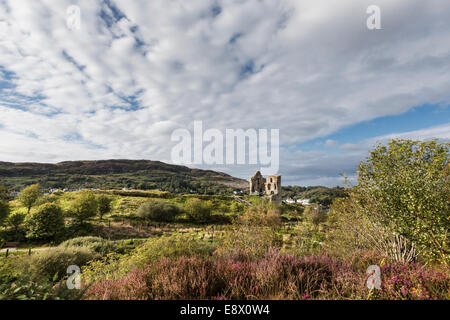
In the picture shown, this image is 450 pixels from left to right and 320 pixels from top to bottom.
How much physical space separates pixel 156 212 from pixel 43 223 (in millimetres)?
21030

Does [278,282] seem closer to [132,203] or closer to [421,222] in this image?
[421,222]

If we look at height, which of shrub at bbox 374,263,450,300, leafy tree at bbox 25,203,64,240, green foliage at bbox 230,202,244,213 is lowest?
green foliage at bbox 230,202,244,213

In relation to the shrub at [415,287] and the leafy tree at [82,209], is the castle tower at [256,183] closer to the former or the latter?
the leafy tree at [82,209]

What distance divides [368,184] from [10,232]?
1796 inches

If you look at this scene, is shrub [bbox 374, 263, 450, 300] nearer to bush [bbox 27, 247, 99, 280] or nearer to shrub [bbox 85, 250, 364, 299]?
shrub [bbox 85, 250, 364, 299]

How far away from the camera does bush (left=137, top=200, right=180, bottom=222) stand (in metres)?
45.5

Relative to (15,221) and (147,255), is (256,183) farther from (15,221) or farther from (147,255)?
(147,255)

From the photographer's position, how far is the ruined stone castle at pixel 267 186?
2741 inches

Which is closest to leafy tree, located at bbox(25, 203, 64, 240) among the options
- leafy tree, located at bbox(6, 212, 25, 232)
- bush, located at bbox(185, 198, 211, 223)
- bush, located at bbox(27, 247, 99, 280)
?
leafy tree, located at bbox(6, 212, 25, 232)

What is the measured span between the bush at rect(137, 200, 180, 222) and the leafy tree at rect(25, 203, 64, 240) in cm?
1723

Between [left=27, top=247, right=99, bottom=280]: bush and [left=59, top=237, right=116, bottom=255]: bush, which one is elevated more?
[left=27, top=247, right=99, bottom=280]: bush

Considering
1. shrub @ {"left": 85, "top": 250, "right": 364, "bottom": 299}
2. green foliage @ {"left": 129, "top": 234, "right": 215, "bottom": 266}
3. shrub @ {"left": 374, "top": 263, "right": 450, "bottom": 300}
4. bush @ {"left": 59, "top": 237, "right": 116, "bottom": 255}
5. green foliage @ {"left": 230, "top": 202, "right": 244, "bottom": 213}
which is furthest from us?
green foliage @ {"left": 230, "top": 202, "right": 244, "bottom": 213}

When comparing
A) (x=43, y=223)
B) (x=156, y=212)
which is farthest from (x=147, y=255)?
(x=156, y=212)

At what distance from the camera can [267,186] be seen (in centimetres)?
7338
